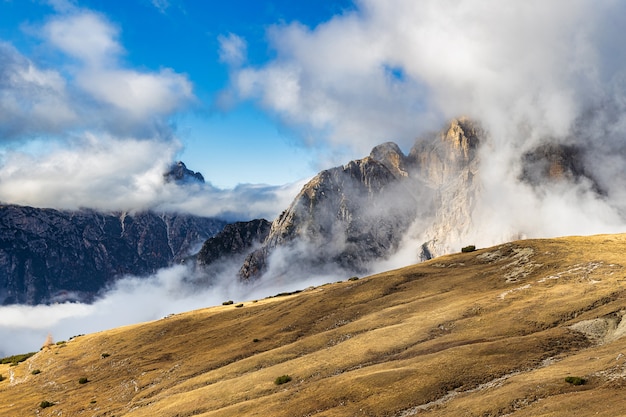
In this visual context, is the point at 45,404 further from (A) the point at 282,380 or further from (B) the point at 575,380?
(B) the point at 575,380

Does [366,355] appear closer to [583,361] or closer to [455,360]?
[455,360]

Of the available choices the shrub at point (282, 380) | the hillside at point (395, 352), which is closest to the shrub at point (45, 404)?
the hillside at point (395, 352)

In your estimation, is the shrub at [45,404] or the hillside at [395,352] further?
the shrub at [45,404]

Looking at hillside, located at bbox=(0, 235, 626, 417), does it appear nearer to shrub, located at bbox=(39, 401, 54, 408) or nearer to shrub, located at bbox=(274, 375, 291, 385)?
shrub, located at bbox=(274, 375, 291, 385)

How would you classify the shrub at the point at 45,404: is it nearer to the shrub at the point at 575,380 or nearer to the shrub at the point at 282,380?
the shrub at the point at 282,380

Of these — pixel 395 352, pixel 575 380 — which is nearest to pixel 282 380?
pixel 395 352

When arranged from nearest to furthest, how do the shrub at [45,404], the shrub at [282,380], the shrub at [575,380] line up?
the shrub at [575,380] < the shrub at [282,380] < the shrub at [45,404]

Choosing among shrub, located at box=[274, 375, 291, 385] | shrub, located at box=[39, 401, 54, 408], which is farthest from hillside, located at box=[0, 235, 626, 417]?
shrub, located at box=[39, 401, 54, 408]

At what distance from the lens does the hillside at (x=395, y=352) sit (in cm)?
3653

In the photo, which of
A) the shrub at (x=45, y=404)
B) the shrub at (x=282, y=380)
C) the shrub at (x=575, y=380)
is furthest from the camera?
the shrub at (x=45, y=404)

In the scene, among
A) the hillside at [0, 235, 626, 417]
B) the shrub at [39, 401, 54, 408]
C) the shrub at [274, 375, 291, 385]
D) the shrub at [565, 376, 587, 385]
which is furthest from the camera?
the shrub at [39, 401, 54, 408]

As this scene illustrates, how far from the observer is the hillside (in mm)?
36531

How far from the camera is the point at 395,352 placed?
49562mm

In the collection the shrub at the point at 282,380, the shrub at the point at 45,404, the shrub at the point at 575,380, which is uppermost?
the shrub at the point at 282,380
